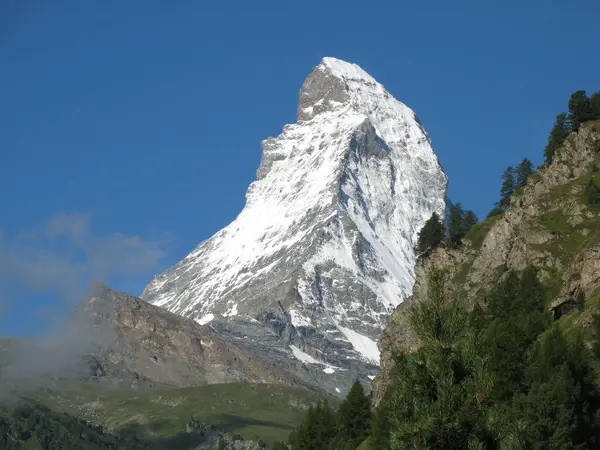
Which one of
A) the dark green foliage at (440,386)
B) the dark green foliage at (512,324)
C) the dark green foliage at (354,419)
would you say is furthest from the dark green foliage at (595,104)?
the dark green foliage at (440,386)

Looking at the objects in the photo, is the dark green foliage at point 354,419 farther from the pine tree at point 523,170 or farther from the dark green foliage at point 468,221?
the pine tree at point 523,170

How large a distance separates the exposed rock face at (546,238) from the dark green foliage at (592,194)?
0.72m

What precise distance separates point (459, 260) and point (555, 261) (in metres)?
30.1

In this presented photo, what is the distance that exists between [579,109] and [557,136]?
5.07 metres

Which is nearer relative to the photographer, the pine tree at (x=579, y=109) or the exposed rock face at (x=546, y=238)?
the exposed rock face at (x=546, y=238)

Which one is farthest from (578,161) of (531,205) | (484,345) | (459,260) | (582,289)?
(484,345)

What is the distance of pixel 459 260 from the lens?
148125 millimetres

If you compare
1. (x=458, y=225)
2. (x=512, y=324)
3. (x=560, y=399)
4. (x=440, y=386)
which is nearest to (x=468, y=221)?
(x=458, y=225)

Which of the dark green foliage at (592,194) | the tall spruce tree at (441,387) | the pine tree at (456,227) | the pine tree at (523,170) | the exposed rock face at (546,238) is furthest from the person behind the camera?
the pine tree at (523,170)

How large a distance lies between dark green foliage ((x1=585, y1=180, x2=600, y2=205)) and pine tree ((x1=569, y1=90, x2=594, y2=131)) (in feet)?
76.2

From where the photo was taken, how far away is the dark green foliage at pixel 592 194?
412ft

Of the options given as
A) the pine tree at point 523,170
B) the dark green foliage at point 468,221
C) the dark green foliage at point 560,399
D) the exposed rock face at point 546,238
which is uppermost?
the pine tree at point 523,170

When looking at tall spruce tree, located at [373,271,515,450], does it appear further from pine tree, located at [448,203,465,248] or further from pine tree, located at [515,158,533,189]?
pine tree, located at [515,158,533,189]

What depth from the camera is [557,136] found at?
153250 mm
